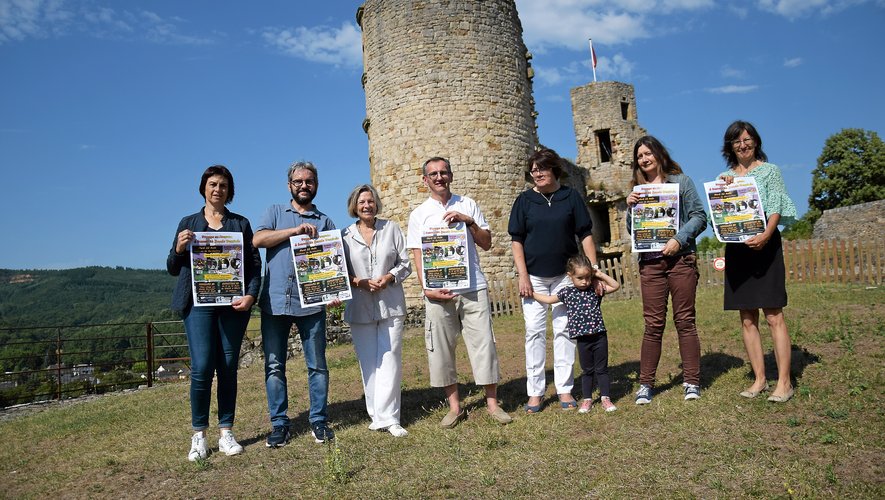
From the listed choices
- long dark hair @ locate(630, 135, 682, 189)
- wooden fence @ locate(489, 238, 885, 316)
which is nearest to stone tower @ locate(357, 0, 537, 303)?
wooden fence @ locate(489, 238, 885, 316)

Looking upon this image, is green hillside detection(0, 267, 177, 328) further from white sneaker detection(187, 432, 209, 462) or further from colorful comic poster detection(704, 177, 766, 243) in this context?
colorful comic poster detection(704, 177, 766, 243)

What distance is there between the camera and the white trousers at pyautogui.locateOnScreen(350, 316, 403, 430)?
4.54 meters

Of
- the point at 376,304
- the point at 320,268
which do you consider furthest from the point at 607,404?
the point at 320,268

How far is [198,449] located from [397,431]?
1.59 meters

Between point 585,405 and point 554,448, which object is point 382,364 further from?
point 585,405

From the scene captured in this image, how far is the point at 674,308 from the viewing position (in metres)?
4.54

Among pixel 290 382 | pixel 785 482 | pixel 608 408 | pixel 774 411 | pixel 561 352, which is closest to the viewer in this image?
pixel 785 482

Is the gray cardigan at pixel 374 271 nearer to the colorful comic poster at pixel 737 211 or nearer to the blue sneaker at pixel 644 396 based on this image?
the blue sneaker at pixel 644 396

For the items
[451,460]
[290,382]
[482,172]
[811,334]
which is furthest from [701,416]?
[482,172]

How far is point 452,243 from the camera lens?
15.0 feet

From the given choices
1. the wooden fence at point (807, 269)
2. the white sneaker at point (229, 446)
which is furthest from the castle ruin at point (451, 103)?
the white sneaker at point (229, 446)

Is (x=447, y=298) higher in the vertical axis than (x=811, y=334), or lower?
higher

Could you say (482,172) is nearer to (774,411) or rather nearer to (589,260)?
(589,260)

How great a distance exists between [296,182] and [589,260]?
2.63 meters
